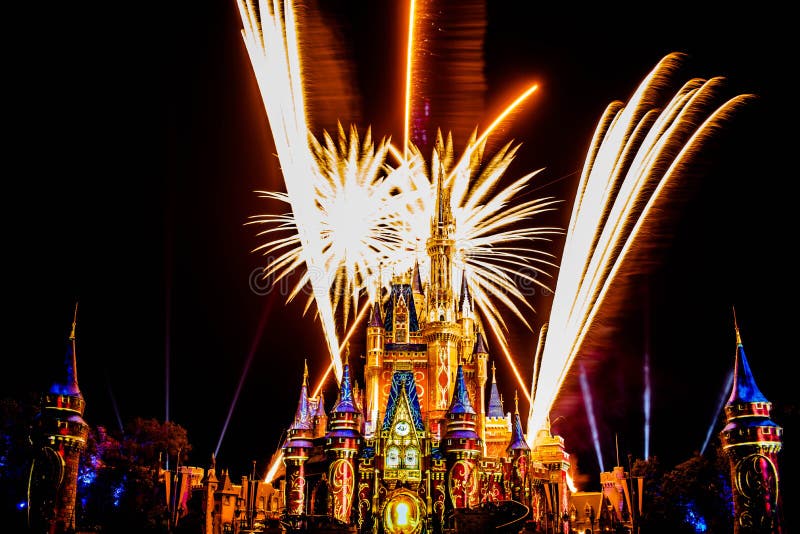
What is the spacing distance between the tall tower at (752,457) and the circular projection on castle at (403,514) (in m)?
20.7

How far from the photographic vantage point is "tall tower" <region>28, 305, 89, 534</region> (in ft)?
131

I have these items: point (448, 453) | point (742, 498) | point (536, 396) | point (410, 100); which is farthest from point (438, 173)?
point (742, 498)

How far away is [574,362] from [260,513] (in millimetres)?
27524

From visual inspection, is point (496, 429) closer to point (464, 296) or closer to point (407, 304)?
point (464, 296)

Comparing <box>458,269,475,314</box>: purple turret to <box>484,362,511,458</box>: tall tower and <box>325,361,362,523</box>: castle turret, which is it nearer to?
<box>484,362,511,458</box>: tall tower

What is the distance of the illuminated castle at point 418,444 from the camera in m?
51.2

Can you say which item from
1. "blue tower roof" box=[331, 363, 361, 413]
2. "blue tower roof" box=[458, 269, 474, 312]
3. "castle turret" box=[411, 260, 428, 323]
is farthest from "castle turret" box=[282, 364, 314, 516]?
"blue tower roof" box=[458, 269, 474, 312]

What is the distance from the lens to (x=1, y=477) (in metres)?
51.4

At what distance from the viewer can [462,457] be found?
52.4 m

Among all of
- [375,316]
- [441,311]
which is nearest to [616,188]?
[441,311]

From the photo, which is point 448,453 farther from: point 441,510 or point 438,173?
point 438,173

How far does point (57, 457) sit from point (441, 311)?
34.5 m

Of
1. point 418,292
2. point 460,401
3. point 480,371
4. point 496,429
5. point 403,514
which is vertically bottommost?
point 403,514

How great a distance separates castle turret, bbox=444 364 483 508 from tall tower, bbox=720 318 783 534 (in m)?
17.6
